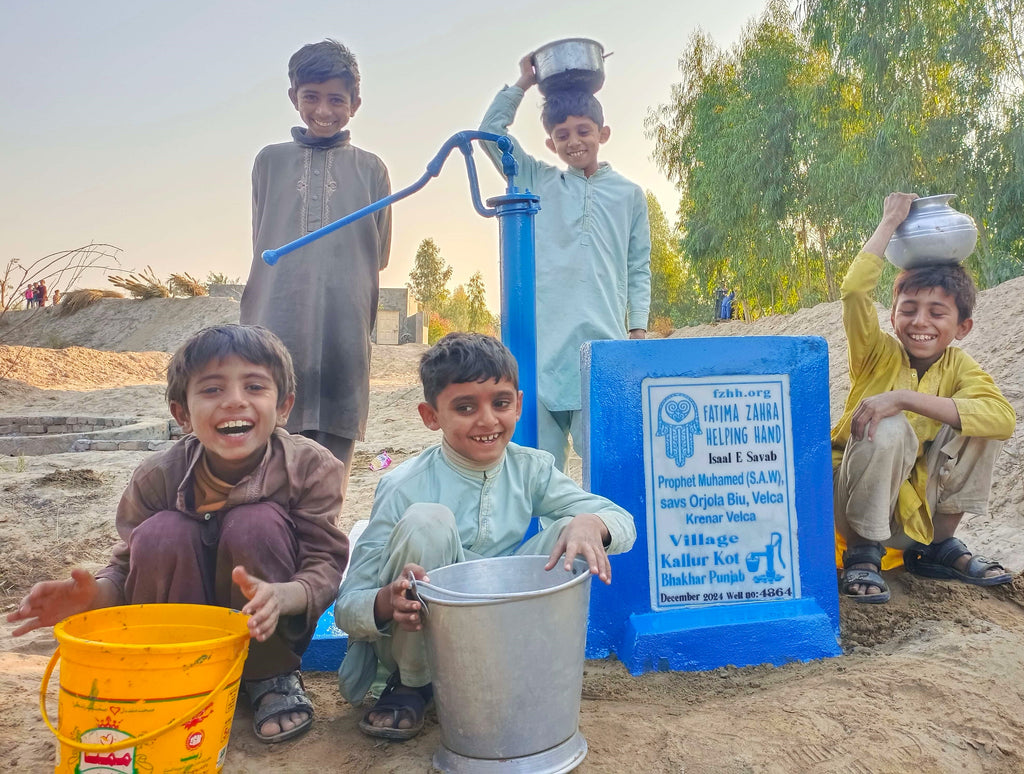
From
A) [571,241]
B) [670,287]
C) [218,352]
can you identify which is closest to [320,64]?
[571,241]

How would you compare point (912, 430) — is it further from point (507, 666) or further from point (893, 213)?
point (507, 666)

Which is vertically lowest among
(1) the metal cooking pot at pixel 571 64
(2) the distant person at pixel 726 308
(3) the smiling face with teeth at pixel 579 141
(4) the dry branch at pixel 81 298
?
(3) the smiling face with teeth at pixel 579 141

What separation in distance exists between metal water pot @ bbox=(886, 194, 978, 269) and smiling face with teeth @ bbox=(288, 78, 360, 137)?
2.08m

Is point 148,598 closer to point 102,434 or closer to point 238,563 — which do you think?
point 238,563

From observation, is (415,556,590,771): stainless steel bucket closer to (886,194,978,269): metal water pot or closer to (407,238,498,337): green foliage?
(886,194,978,269): metal water pot

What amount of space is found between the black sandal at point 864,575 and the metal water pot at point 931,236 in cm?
101

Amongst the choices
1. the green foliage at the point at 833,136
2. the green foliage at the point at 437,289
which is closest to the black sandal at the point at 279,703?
the green foliage at the point at 833,136

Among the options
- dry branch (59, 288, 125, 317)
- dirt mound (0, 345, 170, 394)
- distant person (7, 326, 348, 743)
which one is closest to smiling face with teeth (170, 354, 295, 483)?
distant person (7, 326, 348, 743)

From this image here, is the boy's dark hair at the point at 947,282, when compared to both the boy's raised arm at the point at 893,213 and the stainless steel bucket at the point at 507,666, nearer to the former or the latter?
the boy's raised arm at the point at 893,213

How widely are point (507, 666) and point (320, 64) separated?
90.1 inches

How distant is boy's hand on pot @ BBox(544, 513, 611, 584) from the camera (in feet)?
5.42

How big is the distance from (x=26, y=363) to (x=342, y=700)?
15.3m

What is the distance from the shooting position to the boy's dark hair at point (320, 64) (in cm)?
289

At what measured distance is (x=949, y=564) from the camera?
276 cm
